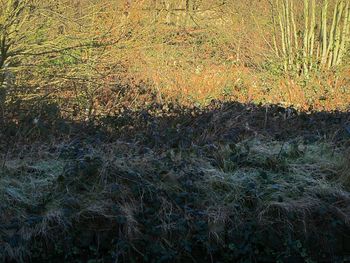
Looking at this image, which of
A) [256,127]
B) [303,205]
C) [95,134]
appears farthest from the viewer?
[256,127]

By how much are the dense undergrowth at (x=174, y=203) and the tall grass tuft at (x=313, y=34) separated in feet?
20.9

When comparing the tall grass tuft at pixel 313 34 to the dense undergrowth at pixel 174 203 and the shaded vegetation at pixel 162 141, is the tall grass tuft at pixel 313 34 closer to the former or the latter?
the shaded vegetation at pixel 162 141

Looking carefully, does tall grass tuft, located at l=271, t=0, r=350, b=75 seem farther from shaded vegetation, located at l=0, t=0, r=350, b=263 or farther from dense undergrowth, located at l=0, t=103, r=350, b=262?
dense undergrowth, located at l=0, t=103, r=350, b=262

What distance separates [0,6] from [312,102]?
6.38 metres

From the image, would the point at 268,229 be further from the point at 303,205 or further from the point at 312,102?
the point at 312,102

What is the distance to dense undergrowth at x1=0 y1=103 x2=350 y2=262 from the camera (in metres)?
4.52

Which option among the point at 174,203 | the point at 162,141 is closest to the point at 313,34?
the point at 162,141

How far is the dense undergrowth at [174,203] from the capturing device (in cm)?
452

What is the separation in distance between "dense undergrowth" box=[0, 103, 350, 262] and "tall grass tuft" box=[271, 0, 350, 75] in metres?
6.37

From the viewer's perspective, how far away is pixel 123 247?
4.48m

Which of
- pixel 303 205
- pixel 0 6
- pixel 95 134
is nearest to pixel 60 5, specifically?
pixel 0 6


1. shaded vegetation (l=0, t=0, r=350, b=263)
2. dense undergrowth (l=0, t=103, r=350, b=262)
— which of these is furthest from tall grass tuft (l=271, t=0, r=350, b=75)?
dense undergrowth (l=0, t=103, r=350, b=262)

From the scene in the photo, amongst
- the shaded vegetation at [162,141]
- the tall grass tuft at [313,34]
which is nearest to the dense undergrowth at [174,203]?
the shaded vegetation at [162,141]

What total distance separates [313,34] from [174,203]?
8.52m
